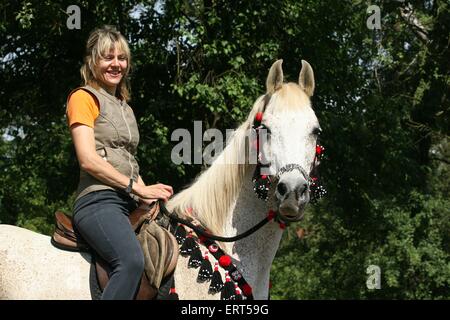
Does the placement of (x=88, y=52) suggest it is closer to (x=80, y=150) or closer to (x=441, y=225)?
(x=80, y=150)

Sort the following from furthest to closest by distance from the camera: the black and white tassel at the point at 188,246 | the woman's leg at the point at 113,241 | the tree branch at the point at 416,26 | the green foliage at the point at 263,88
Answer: the tree branch at the point at 416,26 → the green foliage at the point at 263,88 → the black and white tassel at the point at 188,246 → the woman's leg at the point at 113,241

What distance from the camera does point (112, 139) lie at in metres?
4.44

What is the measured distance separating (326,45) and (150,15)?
11.1 feet

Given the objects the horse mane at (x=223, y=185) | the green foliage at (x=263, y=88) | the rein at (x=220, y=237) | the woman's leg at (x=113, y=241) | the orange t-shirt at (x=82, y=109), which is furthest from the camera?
the green foliage at (x=263, y=88)

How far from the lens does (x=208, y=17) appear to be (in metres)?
12.4

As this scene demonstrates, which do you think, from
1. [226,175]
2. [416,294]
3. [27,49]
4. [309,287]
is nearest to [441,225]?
[416,294]

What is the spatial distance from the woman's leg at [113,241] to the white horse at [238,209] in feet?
0.72

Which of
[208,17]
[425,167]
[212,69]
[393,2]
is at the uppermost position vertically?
[393,2]

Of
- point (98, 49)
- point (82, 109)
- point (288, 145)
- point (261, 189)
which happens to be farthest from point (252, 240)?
point (98, 49)

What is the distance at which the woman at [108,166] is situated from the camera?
166 inches

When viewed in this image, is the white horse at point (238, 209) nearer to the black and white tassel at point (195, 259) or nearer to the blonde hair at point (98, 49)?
the black and white tassel at point (195, 259)

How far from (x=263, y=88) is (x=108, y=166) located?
8535mm

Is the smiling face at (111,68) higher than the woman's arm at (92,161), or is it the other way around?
the smiling face at (111,68)

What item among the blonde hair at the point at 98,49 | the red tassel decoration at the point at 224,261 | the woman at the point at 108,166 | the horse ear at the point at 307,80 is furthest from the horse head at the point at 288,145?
the blonde hair at the point at 98,49
